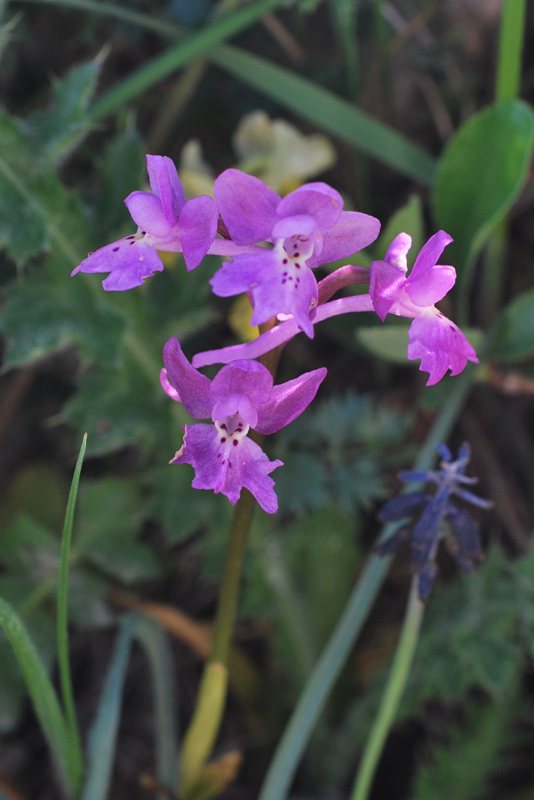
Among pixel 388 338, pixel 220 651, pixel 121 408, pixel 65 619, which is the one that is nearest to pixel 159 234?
pixel 65 619

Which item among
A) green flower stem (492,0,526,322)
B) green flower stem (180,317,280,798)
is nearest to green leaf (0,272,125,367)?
green flower stem (180,317,280,798)

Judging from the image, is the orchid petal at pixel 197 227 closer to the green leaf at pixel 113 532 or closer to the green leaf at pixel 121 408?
the green leaf at pixel 121 408

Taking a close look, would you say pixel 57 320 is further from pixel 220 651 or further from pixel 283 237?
pixel 283 237

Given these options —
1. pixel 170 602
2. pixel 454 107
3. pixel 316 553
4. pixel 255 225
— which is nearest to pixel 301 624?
pixel 316 553

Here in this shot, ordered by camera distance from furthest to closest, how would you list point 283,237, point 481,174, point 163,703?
point 481,174
point 163,703
point 283,237

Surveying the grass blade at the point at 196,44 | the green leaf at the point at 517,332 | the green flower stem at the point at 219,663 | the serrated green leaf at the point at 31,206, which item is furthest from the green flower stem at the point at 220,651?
the grass blade at the point at 196,44
